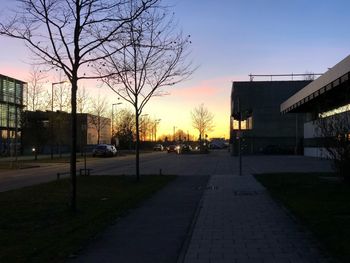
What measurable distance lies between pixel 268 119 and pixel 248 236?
70.4m

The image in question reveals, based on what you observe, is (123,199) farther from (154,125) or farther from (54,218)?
(154,125)

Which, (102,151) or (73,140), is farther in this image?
(102,151)

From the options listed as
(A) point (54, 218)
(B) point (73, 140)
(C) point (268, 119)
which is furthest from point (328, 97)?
(C) point (268, 119)

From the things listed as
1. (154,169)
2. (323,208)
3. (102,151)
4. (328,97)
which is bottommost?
(323,208)

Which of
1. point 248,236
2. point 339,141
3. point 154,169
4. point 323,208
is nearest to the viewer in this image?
point 248,236

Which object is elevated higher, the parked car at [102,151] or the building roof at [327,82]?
the building roof at [327,82]

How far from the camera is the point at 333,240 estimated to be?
883 cm

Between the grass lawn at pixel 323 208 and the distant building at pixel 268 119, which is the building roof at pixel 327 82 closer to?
the grass lawn at pixel 323 208

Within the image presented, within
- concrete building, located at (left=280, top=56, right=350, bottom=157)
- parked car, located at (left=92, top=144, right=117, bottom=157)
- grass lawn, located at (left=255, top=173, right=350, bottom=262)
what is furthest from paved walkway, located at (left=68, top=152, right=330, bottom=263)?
parked car, located at (left=92, top=144, right=117, bottom=157)

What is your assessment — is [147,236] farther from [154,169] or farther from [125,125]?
[125,125]

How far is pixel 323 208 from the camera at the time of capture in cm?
1280

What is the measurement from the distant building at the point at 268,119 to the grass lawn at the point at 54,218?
5889 centimetres

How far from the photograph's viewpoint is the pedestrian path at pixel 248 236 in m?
7.88

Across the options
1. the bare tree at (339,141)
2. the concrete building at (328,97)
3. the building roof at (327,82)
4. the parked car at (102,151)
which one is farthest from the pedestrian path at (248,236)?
the parked car at (102,151)
